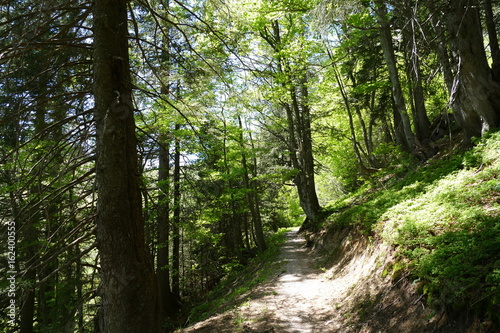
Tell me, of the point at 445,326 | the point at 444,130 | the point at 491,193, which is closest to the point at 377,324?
the point at 445,326

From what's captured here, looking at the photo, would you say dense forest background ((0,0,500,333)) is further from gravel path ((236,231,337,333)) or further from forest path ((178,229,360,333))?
gravel path ((236,231,337,333))

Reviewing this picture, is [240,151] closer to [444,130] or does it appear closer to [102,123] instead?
[444,130]

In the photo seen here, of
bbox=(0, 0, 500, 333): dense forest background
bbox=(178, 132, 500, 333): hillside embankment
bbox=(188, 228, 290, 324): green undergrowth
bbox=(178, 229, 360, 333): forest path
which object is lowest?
bbox=(188, 228, 290, 324): green undergrowth

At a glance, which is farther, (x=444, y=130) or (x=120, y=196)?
(x=444, y=130)

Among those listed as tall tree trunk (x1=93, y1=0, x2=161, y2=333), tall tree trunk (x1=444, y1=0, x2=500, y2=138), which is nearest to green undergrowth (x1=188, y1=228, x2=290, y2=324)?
tall tree trunk (x1=93, y1=0, x2=161, y2=333)

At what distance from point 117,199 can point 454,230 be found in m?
4.38

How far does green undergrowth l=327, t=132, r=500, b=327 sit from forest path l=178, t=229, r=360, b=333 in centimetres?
162

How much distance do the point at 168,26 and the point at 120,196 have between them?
2.85 meters

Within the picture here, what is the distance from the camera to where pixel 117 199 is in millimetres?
2480

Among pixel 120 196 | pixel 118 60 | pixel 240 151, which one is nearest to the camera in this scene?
pixel 120 196

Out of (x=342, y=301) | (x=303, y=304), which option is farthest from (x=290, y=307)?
(x=342, y=301)

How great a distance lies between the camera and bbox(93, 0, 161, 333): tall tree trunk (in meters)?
2.38

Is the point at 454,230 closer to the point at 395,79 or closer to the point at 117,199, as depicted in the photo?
the point at 117,199

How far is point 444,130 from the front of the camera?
34.0 feet
